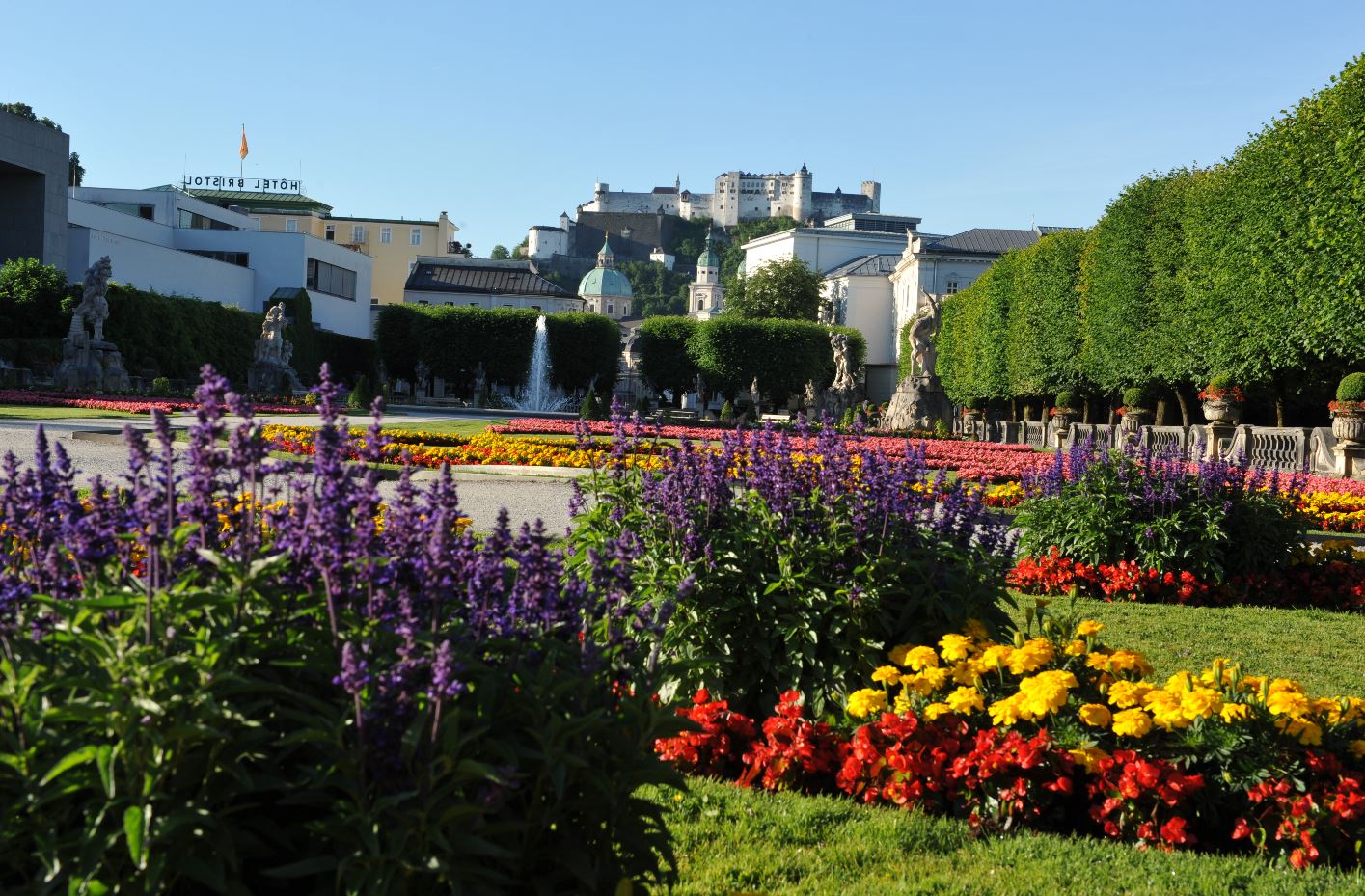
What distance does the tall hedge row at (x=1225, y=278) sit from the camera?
22906 mm

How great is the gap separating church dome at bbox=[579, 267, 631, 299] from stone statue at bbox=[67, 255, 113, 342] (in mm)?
97762

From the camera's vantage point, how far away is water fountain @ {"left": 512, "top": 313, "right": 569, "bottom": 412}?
58.2 meters

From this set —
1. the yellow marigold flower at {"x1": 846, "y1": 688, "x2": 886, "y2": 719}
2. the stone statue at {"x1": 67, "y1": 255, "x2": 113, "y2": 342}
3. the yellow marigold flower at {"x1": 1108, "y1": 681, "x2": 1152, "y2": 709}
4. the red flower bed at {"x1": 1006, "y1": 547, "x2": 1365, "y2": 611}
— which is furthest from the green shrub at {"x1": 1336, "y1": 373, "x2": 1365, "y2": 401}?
the stone statue at {"x1": 67, "y1": 255, "x2": 113, "y2": 342}

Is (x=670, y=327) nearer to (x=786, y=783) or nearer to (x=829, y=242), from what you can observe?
(x=829, y=242)

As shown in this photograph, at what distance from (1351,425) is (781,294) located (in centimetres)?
6916

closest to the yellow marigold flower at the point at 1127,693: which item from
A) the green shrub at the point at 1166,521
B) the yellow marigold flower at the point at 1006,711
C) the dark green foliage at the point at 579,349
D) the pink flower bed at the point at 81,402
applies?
the yellow marigold flower at the point at 1006,711

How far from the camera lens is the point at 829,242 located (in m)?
104

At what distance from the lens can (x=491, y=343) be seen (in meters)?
57.8

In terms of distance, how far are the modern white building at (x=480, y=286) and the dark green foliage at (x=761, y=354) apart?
32.3 metres

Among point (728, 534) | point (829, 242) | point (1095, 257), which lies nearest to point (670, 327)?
point (1095, 257)

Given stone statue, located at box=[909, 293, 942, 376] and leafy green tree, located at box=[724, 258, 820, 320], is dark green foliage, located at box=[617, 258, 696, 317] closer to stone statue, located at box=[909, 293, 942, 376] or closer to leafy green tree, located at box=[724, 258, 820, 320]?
leafy green tree, located at box=[724, 258, 820, 320]

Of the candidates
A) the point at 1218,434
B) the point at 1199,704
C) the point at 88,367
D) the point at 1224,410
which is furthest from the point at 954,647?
the point at 88,367

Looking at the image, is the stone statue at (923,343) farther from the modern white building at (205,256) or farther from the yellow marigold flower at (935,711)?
the yellow marigold flower at (935,711)

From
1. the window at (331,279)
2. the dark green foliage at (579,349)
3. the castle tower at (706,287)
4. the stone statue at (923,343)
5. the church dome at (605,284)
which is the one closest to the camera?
the stone statue at (923,343)
